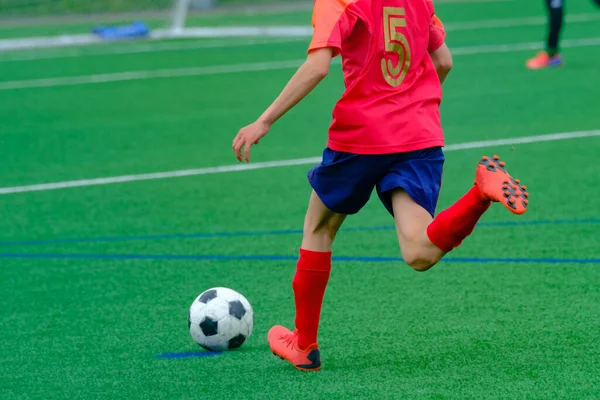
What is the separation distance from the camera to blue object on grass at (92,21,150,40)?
699 inches

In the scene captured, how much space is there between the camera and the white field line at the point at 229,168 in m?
8.80

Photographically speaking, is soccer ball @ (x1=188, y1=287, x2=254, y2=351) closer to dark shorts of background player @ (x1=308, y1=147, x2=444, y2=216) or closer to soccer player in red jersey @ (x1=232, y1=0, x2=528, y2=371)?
soccer player in red jersey @ (x1=232, y1=0, x2=528, y2=371)

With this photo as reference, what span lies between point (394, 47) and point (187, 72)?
34.7ft

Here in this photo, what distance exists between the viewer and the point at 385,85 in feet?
14.5

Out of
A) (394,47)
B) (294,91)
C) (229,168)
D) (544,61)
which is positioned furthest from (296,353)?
(544,61)

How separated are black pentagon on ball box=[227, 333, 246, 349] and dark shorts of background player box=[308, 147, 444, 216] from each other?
2.65 feet

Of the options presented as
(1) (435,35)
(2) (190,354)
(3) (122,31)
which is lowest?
(3) (122,31)

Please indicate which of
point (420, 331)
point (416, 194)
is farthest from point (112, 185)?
point (416, 194)

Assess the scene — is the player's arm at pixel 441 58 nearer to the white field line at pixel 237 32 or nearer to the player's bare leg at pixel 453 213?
the player's bare leg at pixel 453 213

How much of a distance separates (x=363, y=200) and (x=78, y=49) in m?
13.7

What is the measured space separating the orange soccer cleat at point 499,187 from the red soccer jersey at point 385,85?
17.0 inches

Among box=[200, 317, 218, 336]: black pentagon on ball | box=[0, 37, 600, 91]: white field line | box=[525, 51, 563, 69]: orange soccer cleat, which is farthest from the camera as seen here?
box=[0, 37, 600, 91]: white field line

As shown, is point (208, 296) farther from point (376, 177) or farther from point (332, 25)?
point (332, 25)

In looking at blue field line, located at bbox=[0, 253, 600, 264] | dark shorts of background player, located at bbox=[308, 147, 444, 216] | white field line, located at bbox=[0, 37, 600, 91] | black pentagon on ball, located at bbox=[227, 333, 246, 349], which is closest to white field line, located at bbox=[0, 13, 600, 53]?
white field line, located at bbox=[0, 37, 600, 91]
